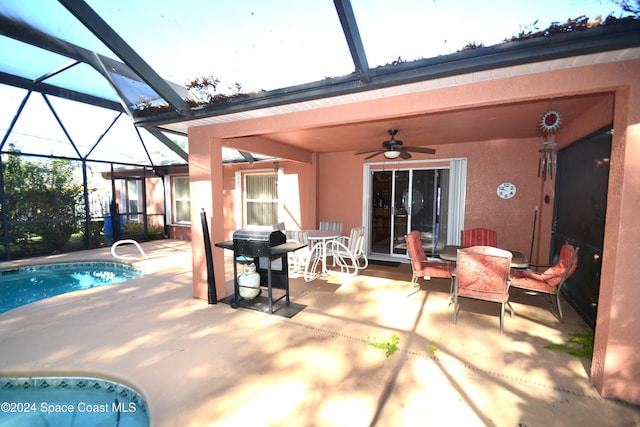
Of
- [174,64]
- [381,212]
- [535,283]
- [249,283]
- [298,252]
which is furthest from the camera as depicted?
[381,212]

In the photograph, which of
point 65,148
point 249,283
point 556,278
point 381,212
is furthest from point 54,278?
point 556,278

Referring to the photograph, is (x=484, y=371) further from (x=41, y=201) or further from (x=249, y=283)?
(x=41, y=201)

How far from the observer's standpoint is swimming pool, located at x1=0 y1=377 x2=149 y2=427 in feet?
6.53

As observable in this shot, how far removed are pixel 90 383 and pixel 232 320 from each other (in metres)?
1.33

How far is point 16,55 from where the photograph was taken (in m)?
4.52

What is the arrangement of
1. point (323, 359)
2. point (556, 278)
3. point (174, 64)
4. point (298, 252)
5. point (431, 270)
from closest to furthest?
point (323, 359) < point (174, 64) < point (556, 278) < point (431, 270) < point (298, 252)

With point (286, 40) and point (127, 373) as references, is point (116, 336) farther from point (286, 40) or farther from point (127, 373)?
point (286, 40)

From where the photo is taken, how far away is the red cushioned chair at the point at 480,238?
4.49 metres

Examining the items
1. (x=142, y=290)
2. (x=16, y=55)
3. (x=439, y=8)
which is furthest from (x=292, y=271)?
(x=16, y=55)

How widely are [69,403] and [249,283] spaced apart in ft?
6.14

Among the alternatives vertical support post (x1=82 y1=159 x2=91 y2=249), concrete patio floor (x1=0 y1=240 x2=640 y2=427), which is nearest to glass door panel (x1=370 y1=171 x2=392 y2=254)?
concrete patio floor (x1=0 y1=240 x2=640 y2=427)

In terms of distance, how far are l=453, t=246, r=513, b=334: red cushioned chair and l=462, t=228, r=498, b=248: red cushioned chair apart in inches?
67.2

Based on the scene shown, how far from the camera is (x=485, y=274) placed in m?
2.96

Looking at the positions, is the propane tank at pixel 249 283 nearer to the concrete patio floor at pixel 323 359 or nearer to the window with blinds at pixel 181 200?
the concrete patio floor at pixel 323 359
